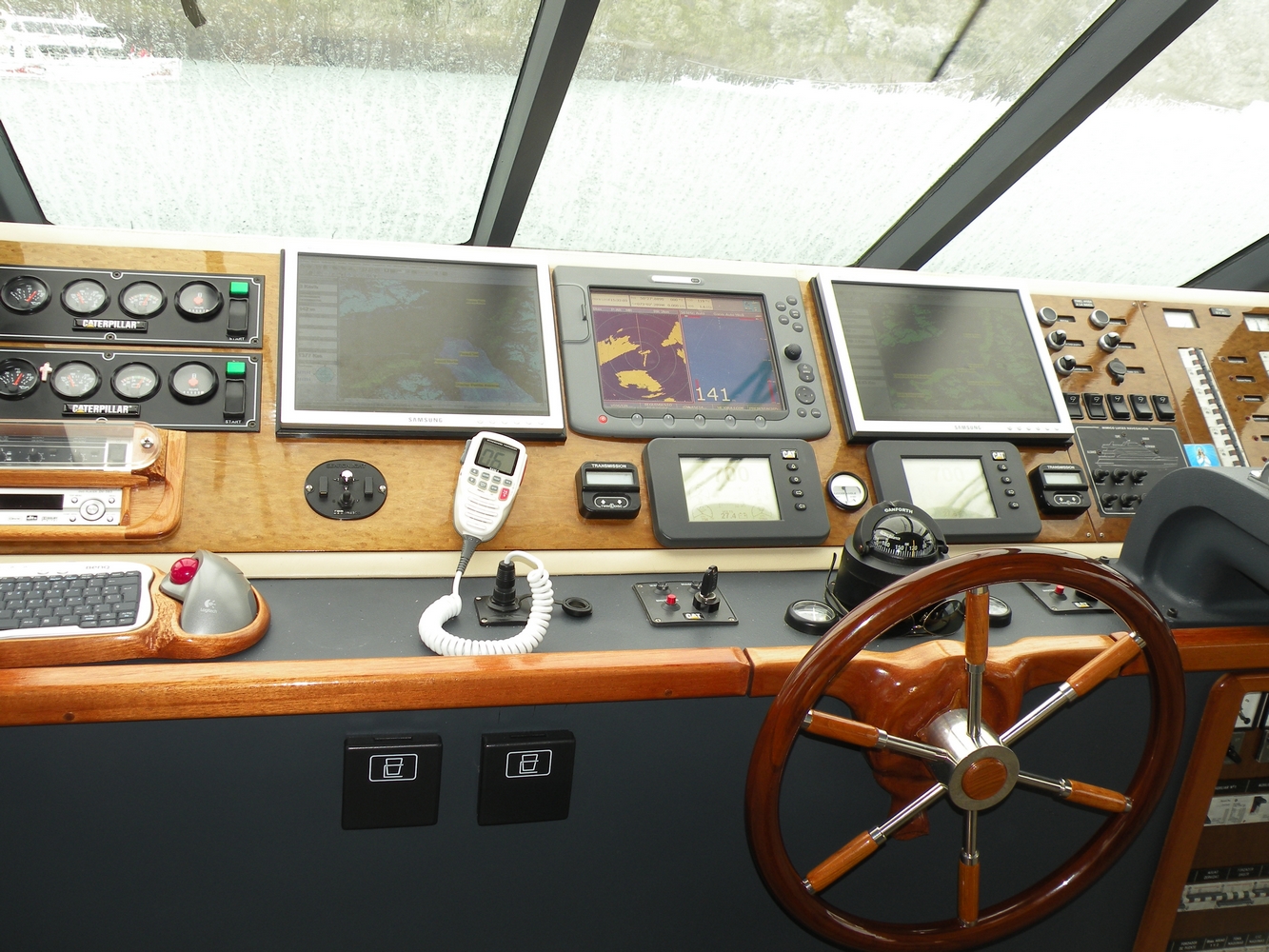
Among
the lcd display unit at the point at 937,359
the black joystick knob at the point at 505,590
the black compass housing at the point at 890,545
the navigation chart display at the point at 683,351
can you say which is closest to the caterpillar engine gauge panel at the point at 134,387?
the black joystick knob at the point at 505,590

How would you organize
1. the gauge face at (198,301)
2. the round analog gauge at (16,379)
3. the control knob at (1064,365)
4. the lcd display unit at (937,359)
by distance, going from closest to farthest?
the round analog gauge at (16,379), the gauge face at (198,301), the lcd display unit at (937,359), the control knob at (1064,365)

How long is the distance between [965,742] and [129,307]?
1405 millimetres

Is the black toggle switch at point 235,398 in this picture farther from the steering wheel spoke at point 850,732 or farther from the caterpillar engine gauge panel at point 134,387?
the steering wheel spoke at point 850,732

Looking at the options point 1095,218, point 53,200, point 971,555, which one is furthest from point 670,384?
point 1095,218

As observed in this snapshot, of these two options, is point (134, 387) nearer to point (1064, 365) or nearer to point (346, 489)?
point (346, 489)

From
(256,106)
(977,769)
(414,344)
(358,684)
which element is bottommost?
(977,769)

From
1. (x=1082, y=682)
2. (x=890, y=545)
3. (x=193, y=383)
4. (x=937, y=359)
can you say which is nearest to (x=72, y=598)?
(x=193, y=383)

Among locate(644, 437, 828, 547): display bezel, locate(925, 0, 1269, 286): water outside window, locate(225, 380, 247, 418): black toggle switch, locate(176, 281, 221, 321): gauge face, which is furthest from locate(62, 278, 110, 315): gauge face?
locate(925, 0, 1269, 286): water outside window

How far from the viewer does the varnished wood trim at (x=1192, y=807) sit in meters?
1.34

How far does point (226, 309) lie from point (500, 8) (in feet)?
3.98

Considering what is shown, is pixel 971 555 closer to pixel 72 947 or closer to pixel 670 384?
pixel 670 384

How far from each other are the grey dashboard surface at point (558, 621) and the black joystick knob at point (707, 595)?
40 mm

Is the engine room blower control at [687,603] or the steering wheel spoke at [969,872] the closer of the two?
the steering wheel spoke at [969,872]

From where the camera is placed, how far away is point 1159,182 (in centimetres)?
332
